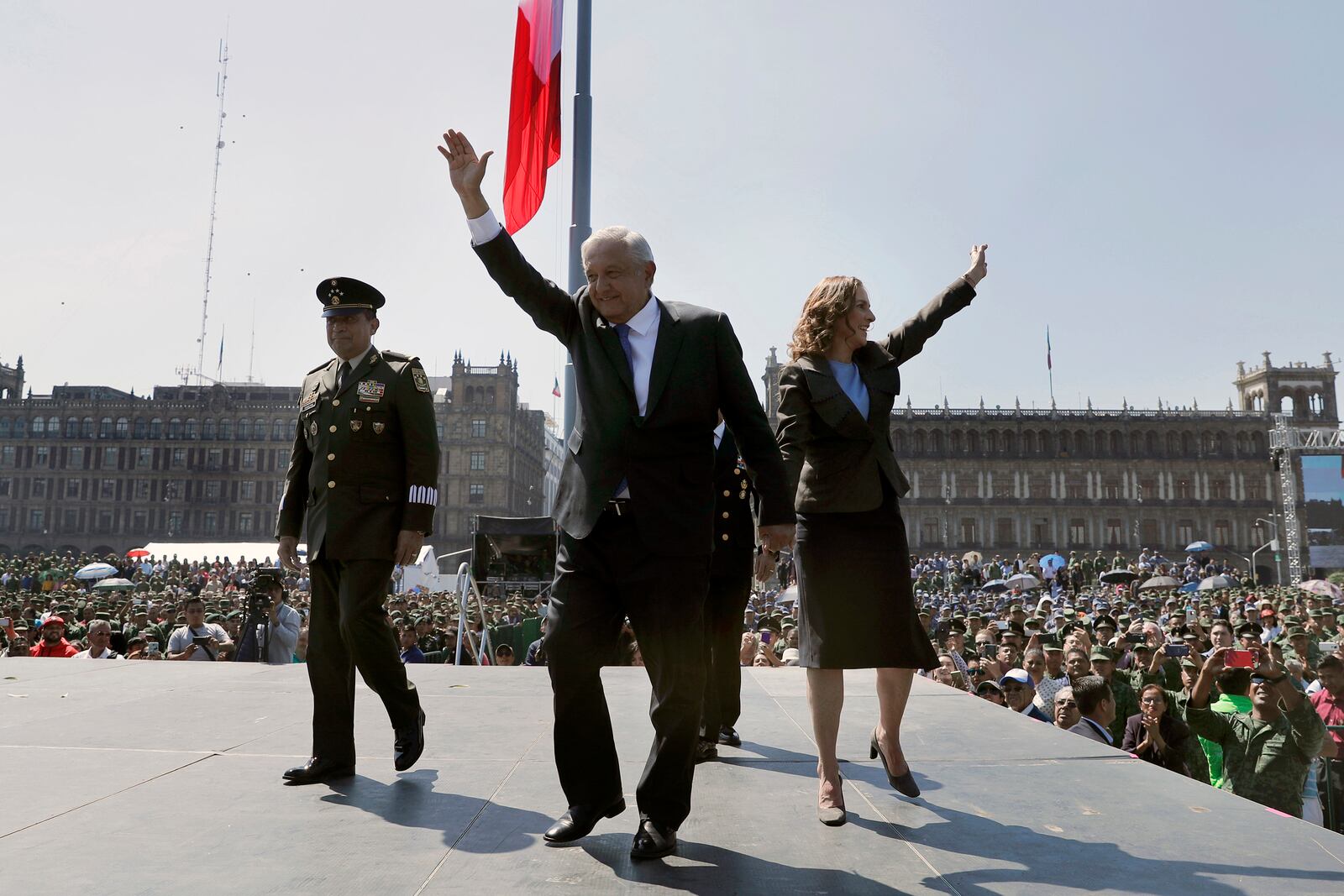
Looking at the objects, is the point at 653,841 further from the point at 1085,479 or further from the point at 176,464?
the point at 176,464

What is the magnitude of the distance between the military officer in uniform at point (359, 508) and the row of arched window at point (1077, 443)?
78.8m

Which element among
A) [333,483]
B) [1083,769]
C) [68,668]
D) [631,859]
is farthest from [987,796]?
[68,668]

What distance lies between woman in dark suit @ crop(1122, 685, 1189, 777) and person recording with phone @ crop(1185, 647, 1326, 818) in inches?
9.6

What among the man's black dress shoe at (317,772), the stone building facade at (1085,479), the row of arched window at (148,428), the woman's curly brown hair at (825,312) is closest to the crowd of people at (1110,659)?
the man's black dress shoe at (317,772)

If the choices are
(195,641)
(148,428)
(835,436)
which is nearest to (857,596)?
(835,436)

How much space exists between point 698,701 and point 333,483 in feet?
5.38

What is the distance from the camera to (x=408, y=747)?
3.54 metres

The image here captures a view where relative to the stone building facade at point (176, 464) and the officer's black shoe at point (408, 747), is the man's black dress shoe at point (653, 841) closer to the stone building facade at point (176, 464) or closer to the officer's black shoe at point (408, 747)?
the officer's black shoe at point (408, 747)

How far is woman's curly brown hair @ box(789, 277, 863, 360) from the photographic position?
3.49m

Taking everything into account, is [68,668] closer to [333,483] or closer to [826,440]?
[333,483]

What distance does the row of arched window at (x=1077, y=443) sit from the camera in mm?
80812

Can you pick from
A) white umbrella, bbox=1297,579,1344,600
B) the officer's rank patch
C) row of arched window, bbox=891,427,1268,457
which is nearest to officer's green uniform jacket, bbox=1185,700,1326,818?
the officer's rank patch

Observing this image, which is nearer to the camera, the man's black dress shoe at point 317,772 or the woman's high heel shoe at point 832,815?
the woman's high heel shoe at point 832,815

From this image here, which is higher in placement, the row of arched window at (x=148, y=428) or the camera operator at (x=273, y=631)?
the row of arched window at (x=148, y=428)
